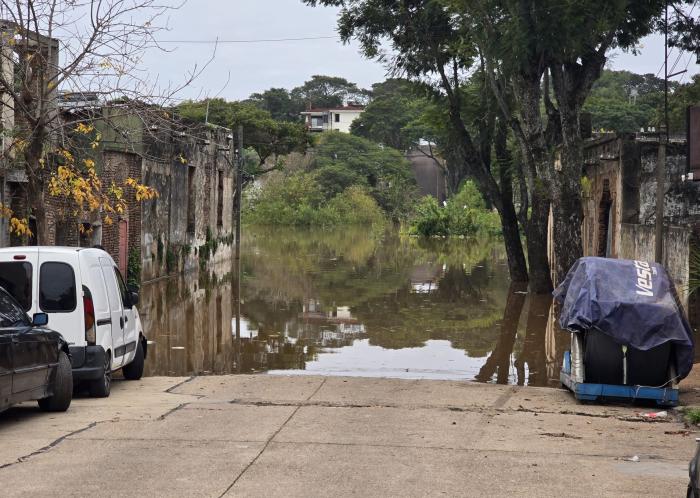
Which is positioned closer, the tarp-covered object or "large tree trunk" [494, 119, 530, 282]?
the tarp-covered object

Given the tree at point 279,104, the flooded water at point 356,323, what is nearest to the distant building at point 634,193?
the flooded water at point 356,323

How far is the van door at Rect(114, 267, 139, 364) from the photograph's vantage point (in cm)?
1448

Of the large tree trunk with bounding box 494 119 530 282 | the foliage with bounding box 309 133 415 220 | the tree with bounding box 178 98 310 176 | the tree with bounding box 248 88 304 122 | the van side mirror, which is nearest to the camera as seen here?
the van side mirror

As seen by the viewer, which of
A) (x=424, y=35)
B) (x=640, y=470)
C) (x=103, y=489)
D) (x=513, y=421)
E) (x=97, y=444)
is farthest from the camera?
(x=424, y=35)

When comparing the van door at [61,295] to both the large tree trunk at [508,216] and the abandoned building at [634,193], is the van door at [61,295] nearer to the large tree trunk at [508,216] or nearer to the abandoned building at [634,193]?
the abandoned building at [634,193]

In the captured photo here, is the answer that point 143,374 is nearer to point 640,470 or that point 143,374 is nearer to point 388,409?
point 388,409

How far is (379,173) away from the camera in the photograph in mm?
96750

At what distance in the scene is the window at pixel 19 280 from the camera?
12836 millimetres

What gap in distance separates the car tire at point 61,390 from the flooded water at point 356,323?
5.31 m

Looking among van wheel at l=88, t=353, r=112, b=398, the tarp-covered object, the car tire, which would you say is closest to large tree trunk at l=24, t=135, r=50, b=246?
van wheel at l=88, t=353, r=112, b=398

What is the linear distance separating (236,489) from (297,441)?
2051mm

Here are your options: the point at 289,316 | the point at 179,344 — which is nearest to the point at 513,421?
the point at 179,344

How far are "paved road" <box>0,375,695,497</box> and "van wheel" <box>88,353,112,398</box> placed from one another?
0.68ft

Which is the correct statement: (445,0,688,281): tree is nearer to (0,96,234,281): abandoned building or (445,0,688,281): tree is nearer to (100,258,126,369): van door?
(0,96,234,281): abandoned building
